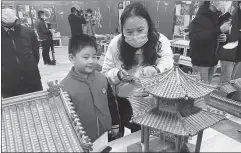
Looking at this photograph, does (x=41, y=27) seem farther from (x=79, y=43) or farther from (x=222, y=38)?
(x=222, y=38)

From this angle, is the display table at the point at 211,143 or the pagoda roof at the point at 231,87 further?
the pagoda roof at the point at 231,87

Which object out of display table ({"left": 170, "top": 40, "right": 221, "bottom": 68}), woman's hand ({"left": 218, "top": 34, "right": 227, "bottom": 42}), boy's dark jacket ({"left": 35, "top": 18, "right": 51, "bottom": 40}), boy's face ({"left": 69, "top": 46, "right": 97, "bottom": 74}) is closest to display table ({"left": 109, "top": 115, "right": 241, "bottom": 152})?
boy's face ({"left": 69, "top": 46, "right": 97, "bottom": 74})

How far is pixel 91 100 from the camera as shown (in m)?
1.54

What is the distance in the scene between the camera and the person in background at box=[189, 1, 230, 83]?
A: 2652 mm

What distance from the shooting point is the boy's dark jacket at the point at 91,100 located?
58.9 inches

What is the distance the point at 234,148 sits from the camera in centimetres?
143

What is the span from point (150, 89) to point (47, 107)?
2.07 feet

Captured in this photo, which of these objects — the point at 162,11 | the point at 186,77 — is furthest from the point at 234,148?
the point at 162,11

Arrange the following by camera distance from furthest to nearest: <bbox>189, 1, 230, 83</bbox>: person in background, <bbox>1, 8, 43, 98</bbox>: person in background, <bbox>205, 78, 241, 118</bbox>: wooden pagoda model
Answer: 1. <bbox>189, 1, 230, 83</bbox>: person in background
2. <bbox>1, 8, 43, 98</bbox>: person in background
3. <bbox>205, 78, 241, 118</bbox>: wooden pagoda model

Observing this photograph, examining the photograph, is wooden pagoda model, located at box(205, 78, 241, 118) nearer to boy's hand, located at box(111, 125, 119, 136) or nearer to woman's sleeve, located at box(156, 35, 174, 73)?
woman's sleeve, located at box(156, 35, 174, 73)

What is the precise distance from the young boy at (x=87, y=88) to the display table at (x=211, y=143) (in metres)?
0.21

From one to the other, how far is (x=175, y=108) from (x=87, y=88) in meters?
0.71

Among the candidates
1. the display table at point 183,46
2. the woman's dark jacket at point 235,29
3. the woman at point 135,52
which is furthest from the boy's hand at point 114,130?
the display table at point 183,46

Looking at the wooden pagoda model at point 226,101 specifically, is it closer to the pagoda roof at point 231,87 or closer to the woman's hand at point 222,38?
the pagoda roof at point 231,87
